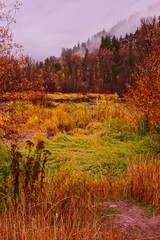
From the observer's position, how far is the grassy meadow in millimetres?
1708

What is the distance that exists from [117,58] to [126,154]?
5019cm

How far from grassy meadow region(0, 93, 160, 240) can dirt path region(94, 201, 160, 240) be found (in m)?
0.07

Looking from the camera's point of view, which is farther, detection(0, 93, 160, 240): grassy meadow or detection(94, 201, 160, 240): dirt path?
detection(0, 93, 160, 240): grassy meadow

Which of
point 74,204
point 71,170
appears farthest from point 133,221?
point 71,170

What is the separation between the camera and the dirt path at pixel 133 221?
5.22 ft

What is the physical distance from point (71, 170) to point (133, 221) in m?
1.58

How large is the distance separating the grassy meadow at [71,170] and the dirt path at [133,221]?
0.22ft

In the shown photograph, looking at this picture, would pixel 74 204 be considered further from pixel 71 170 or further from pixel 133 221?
pixel 71 170

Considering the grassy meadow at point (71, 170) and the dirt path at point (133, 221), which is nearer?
the dirt path at point (133, 221)

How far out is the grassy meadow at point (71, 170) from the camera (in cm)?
171

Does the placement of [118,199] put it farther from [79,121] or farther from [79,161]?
[79,121]

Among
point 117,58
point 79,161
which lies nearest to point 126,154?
point 79,161

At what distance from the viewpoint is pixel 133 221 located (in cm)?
179

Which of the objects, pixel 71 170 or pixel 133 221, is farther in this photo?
pixel 71 170
